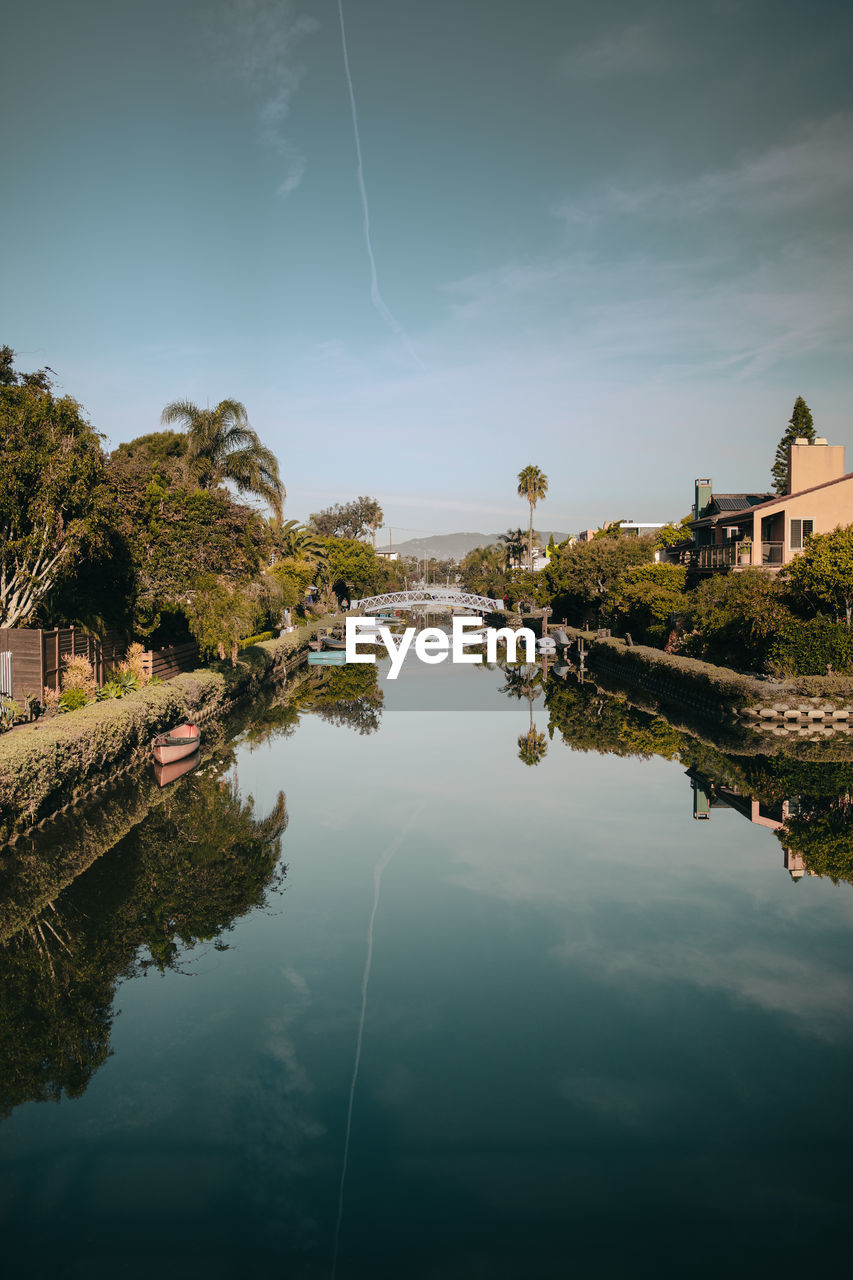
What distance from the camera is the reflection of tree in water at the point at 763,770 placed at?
17125 millimetres

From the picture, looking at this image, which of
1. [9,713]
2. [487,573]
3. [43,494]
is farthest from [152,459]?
[487,573]

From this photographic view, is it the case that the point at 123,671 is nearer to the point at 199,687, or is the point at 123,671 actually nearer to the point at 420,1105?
the point at 199,687

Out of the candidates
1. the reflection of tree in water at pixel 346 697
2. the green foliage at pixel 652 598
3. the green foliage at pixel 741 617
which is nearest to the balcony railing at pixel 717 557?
the green foliage at pixel 652 598

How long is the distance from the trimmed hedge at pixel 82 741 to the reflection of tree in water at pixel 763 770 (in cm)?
1323

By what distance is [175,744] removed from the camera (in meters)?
24.0

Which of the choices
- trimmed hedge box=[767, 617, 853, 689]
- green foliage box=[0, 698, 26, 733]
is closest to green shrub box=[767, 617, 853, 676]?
trimmed hedge box=[767, 617, 853, 689]

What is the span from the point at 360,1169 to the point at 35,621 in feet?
78.6

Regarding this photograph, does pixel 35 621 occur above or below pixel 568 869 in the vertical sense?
above

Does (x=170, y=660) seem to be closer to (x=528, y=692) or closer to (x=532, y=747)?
(x=532, y=747)

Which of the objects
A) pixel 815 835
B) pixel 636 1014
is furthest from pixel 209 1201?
pixel 815 835

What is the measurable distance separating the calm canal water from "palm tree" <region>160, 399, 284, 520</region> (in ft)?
110

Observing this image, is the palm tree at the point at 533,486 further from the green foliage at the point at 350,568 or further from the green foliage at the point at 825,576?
the green foliage at the point at 825,576

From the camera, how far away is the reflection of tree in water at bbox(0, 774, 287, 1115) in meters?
9.30

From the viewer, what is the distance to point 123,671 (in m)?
29.8
